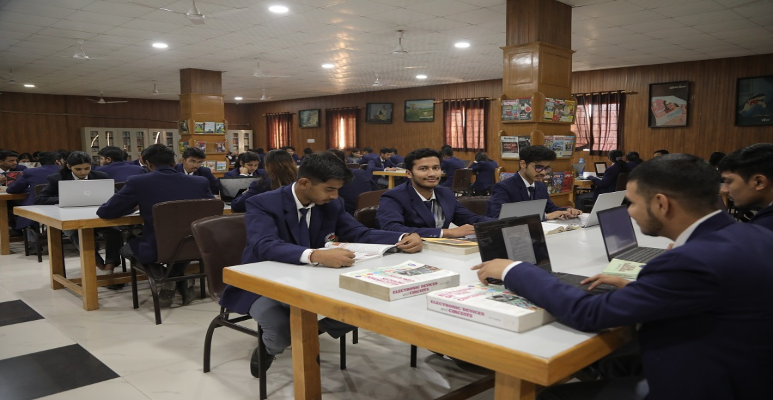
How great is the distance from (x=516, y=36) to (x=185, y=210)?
3.84m

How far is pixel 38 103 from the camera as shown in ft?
49.9

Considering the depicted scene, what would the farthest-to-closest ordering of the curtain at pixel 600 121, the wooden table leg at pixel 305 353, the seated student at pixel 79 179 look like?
1. the curtain at pixel 600 121
2. the seated student at pixel 79 179
3. the wooden table leg at pixel 305 353

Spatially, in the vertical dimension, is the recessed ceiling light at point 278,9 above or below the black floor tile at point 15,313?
above

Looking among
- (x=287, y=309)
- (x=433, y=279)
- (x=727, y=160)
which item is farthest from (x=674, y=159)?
(x=287, y=309)

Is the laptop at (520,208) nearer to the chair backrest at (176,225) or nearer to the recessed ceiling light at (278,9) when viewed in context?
the chair backrest at (176,225)

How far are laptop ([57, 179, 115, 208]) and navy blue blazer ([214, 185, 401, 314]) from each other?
256 cm

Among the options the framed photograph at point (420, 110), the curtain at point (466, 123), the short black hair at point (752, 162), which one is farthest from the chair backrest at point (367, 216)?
the framed photograph at point (420, 110)

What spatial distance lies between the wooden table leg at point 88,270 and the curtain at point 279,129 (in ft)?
46.0

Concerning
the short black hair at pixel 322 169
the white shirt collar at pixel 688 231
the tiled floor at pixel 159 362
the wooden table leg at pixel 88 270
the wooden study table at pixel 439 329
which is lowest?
the tiled floor at pixel 159 362

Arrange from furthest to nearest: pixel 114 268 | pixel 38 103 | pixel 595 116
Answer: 1. pixel 38 103
2. pixel 595 116
3. pixel 114 268

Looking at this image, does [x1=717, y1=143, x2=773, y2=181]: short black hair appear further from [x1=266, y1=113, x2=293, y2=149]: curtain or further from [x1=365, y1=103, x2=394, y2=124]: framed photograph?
[x1=266, y1=113, x2=293, y2=149]: curtain

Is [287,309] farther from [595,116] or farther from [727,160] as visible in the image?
[595,116]

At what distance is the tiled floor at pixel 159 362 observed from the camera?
2633 mm

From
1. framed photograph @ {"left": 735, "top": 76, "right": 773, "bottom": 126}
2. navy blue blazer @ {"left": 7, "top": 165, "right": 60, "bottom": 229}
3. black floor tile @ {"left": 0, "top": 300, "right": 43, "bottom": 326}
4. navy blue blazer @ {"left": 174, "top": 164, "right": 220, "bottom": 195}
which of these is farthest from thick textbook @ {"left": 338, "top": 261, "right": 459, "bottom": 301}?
framed photograph @ {"left": 735, "top": 76, "right": 773, "bottom": 126}
